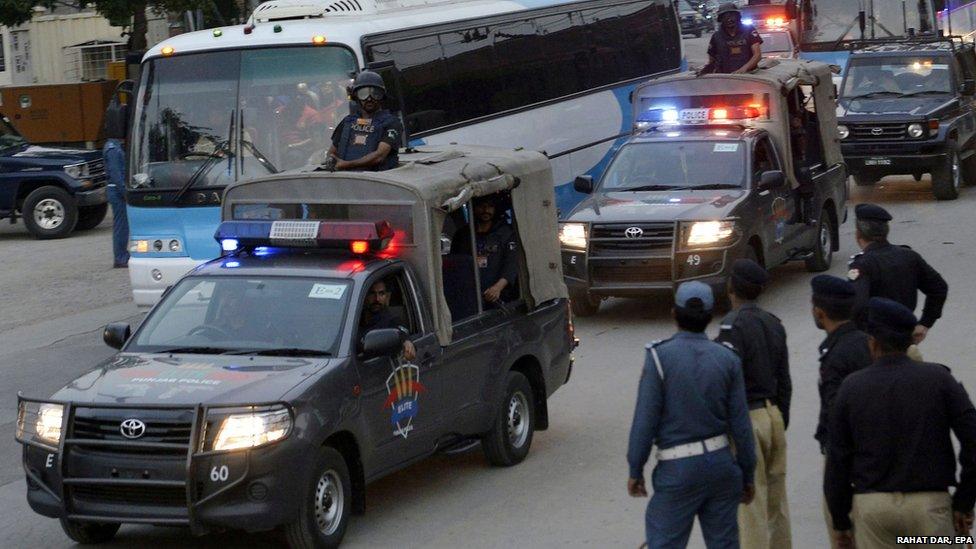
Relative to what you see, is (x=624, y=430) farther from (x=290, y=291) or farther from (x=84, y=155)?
(x=84, y=155)

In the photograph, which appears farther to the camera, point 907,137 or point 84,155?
point 84,155

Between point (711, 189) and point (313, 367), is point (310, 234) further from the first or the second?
point (711, 189)

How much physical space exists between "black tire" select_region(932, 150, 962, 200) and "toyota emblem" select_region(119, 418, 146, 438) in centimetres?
1661

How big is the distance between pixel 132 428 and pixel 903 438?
12.9 feet

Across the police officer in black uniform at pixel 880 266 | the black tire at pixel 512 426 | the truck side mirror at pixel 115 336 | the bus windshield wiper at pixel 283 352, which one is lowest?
the black tire at pixel 512 426

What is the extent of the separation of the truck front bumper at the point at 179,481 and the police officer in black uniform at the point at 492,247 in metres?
2.78

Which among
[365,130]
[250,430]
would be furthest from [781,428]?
[365,130]

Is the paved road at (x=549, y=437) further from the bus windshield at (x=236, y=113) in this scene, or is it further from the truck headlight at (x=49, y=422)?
the bus windshield at (x=236, y=113)

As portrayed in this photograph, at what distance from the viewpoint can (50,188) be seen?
890 inches

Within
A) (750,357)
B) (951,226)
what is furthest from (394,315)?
(951,226)

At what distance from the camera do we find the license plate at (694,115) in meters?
16.3

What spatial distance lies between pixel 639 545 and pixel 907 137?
14.9 meters

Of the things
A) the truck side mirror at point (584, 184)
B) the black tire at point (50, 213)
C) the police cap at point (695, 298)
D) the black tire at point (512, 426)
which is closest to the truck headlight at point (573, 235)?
the truck side mirror at point (584, 184)

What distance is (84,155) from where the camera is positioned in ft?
75.4
